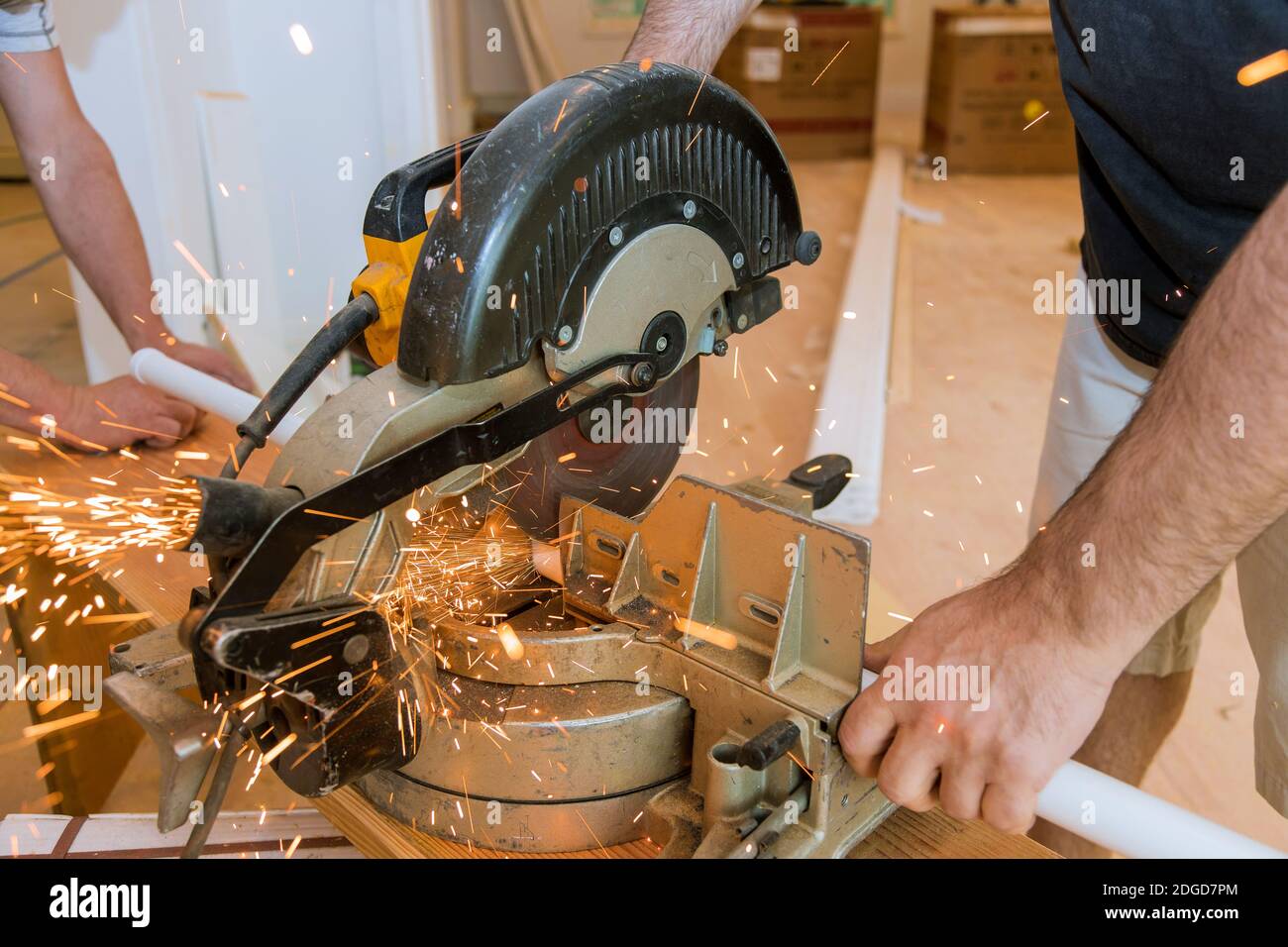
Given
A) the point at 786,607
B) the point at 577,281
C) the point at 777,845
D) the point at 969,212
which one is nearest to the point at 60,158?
the point at 577,281

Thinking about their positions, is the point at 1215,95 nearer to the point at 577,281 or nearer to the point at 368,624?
the point at 577,281

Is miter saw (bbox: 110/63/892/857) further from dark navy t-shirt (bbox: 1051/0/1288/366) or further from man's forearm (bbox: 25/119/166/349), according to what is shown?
man's forearm (bbox: 25/119/166/349)

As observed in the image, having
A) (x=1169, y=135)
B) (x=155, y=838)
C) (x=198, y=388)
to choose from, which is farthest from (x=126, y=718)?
(x=1169, y=135)

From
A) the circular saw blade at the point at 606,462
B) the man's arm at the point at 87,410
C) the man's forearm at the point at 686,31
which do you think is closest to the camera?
the circular saw blade at the point at 606,462

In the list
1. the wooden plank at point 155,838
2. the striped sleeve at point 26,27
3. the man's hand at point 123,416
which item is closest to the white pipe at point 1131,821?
the wooden plank at point 155,838

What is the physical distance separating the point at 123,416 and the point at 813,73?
19.3 feet

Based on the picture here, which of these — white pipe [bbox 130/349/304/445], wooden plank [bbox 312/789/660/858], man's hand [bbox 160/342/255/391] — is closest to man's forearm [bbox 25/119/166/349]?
man's hand [bbox 160/342/255/391]

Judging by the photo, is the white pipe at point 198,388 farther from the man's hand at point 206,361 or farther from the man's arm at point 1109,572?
the man's arm at point 1109,572

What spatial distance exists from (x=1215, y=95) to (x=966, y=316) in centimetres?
340

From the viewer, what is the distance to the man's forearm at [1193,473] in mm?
833

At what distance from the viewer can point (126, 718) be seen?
2041 millimetres

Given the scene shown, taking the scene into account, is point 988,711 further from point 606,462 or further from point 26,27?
point 26,27

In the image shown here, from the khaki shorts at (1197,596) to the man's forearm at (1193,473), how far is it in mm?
571

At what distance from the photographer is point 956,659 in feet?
3.09
